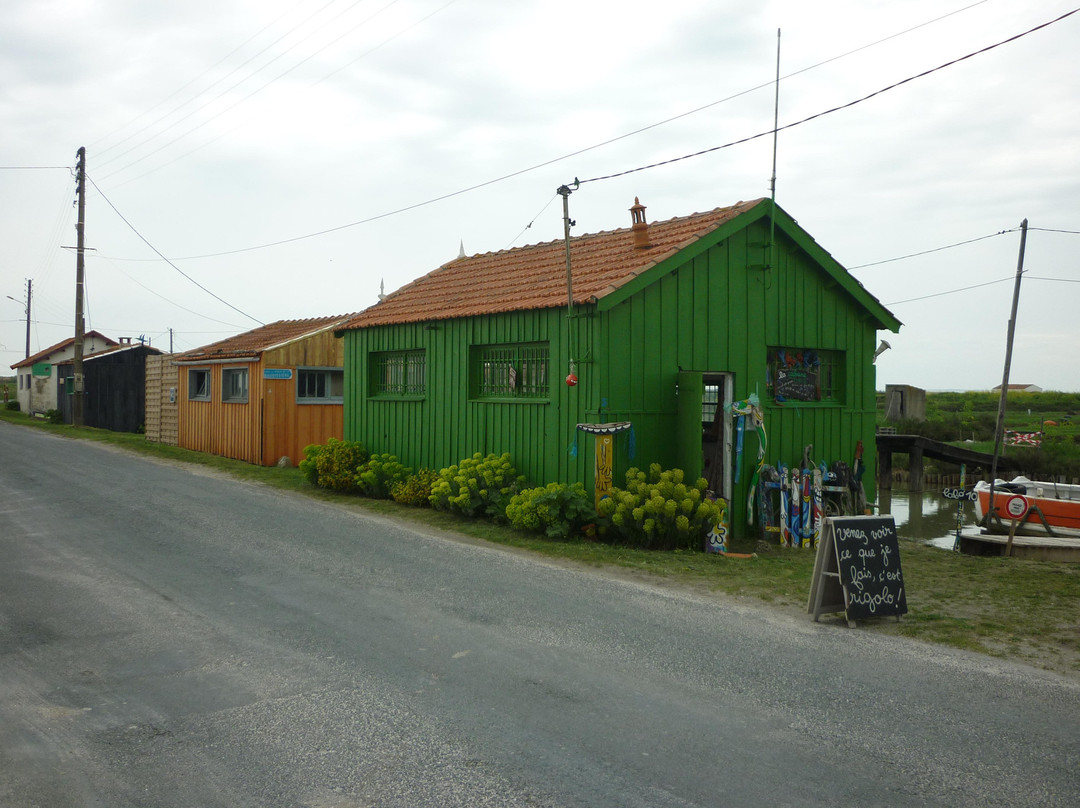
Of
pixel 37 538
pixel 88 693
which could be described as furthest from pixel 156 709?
pixel 37 538

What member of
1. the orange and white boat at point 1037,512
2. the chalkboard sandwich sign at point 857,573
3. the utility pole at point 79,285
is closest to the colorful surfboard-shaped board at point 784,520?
the chalkboard sandwich sign at point 857,573

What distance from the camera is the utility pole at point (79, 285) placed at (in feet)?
103

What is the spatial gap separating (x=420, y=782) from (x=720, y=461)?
9.44 m

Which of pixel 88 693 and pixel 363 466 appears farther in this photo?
pixel 363 466

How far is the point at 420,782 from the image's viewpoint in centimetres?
425

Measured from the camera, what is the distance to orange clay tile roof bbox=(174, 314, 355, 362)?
74.0ft

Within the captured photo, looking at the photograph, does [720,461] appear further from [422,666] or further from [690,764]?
[690,764]

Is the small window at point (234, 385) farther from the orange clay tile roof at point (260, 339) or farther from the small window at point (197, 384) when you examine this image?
the small window at point (197, 384)

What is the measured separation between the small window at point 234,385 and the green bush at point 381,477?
27.2ft

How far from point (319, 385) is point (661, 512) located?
14380 millimetres

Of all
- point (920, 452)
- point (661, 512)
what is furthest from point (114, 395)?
point (920, 452)

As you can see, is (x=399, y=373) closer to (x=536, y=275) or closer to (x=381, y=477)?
(x=381, y=477)

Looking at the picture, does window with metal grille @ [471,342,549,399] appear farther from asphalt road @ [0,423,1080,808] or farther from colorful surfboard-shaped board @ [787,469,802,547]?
asphalt road @ [0,423,1080,808]

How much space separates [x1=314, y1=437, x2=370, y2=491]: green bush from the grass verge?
7.54 ft
